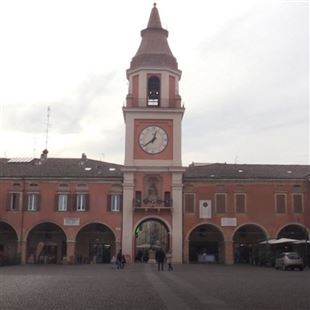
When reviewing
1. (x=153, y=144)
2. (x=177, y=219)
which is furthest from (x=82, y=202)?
(x=177, y=219)

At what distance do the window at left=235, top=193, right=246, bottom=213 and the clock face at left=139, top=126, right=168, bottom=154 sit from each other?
→ 7.69 meters

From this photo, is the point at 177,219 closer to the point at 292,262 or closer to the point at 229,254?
the point at 229,254

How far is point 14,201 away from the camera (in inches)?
1993

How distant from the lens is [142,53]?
51.8 metres

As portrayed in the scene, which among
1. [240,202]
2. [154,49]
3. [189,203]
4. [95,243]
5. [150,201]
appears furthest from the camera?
[95,243]

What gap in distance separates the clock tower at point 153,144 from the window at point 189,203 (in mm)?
806

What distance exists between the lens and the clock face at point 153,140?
1991 inches

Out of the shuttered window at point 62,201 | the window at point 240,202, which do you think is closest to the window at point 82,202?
the shuttered window at point 62,201

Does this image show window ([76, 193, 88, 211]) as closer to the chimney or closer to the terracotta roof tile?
the terracotta roof tile

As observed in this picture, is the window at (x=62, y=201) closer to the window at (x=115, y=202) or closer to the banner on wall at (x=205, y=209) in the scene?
the window at (x=115, y=202)

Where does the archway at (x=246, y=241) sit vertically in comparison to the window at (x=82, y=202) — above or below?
below

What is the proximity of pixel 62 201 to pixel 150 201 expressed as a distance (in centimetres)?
763

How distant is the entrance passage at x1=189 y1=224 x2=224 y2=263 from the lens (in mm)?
51719

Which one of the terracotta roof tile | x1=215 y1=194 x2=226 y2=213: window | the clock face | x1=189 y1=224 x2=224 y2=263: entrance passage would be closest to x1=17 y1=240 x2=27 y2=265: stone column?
the clock face
